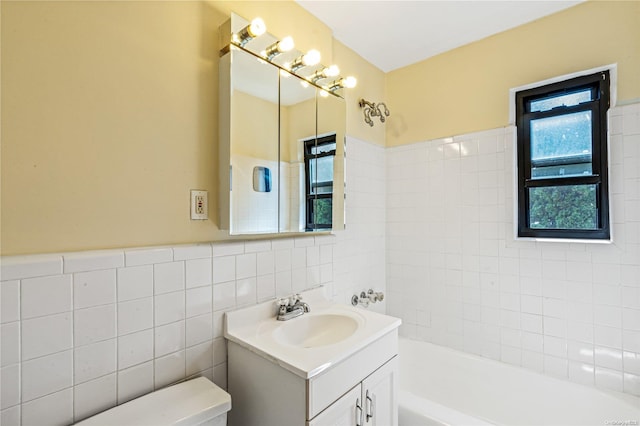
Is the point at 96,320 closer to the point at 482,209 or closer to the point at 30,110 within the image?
the point at 30,110

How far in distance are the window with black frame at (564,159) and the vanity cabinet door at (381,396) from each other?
4.08ft

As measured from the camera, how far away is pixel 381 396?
129 centimetres

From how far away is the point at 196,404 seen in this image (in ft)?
3.23

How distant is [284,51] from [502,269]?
183 centimetres

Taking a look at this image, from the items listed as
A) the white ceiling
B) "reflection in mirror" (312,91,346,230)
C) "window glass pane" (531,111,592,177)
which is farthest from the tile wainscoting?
"window glass pane" (531,111,592,177)

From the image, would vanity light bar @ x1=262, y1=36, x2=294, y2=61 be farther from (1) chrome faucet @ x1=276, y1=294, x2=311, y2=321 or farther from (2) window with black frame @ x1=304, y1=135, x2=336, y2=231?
(1) chrome faucet @ x1=276, y1=294, x2=311, y2=321

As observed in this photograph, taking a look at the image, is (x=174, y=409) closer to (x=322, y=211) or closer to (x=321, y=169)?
(x=322, y=211)

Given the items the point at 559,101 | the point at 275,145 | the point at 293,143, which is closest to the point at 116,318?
the point at 275,145

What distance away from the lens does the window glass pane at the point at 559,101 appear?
1716 mm

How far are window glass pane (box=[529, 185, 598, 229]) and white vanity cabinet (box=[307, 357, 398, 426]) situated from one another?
1.28 m

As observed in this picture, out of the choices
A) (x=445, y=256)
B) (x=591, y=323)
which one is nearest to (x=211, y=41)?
(x=445, y=256)

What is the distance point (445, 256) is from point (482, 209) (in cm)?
41

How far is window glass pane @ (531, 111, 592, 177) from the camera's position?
5.54ft

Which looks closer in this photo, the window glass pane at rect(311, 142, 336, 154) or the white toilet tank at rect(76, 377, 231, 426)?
the white toilet tank at rect(76, 377, 231, 426)
